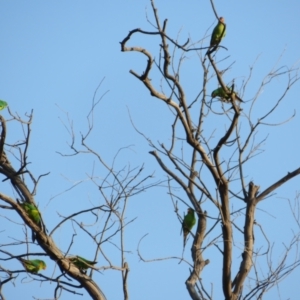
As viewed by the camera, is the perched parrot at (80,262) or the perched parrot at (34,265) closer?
the perched parrot at (80,262)

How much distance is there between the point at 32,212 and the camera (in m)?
3.76

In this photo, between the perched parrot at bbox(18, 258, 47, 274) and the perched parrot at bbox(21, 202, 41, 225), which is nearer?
the perched parrot at bbox(21, 202, 41, 225)

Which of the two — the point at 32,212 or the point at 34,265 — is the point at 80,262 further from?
the point at 34,265

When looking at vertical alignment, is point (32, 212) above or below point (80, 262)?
above

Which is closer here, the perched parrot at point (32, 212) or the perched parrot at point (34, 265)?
the perched parrot at point (32, 212)

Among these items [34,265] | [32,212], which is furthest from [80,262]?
[34,265]

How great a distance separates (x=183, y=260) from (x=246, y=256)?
0.41 meters

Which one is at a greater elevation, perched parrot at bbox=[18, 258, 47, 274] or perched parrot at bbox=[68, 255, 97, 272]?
perched parrot at bbox=[18, 258, 47, 274]

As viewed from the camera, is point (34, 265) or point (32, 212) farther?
point (34, 265)

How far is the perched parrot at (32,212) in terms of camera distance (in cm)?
372

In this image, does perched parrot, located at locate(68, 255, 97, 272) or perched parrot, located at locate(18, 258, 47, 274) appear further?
perched parrot, located at locate(18, 258, 47, 274)

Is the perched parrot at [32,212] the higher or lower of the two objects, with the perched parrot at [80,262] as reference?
higher

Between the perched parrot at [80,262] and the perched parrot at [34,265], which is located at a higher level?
the perched parrot at [34,265]

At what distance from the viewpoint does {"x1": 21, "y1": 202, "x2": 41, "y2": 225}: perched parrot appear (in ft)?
12.2
